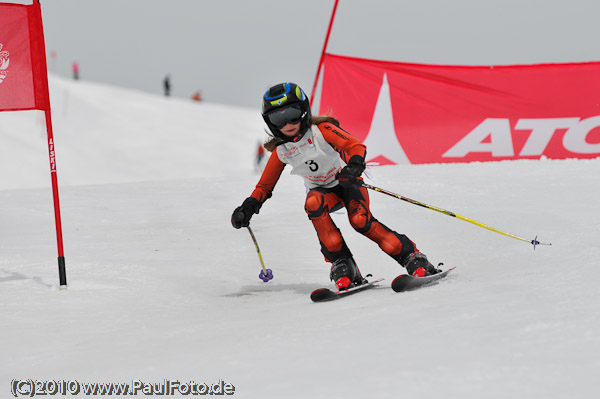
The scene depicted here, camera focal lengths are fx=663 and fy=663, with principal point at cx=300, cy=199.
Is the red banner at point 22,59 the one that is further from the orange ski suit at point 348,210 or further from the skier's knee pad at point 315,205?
the skier's knee pad at point 315,205

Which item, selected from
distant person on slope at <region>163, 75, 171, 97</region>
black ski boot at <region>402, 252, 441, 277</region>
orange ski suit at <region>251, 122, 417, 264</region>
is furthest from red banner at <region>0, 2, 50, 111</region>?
distant person on slope at <region>163, 75, 171, 97</region>

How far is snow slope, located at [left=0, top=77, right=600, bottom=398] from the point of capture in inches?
80.7

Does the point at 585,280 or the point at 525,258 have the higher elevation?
the point at 585,280

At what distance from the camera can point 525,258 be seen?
423cm

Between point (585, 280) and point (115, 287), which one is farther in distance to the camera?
point (115, 287)

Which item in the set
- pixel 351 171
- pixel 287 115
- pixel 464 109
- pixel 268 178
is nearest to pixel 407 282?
pixel 351 171

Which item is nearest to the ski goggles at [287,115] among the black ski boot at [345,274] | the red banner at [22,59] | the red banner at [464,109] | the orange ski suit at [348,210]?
the orange ski suit at [348,210]

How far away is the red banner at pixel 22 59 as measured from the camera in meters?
4.44

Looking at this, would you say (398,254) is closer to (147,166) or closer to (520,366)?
(520,366)

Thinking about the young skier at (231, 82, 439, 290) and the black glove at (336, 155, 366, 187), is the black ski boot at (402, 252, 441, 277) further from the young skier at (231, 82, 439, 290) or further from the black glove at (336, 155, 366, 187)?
the black glove at (336, 155, 366, 187)

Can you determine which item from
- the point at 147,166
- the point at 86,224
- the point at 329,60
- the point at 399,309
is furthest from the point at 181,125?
the point at 399,309

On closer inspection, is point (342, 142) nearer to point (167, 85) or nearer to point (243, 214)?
point (243, 214)

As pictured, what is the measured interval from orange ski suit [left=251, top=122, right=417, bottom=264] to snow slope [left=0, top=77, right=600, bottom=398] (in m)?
0.32

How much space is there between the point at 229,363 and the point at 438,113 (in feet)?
24.9
